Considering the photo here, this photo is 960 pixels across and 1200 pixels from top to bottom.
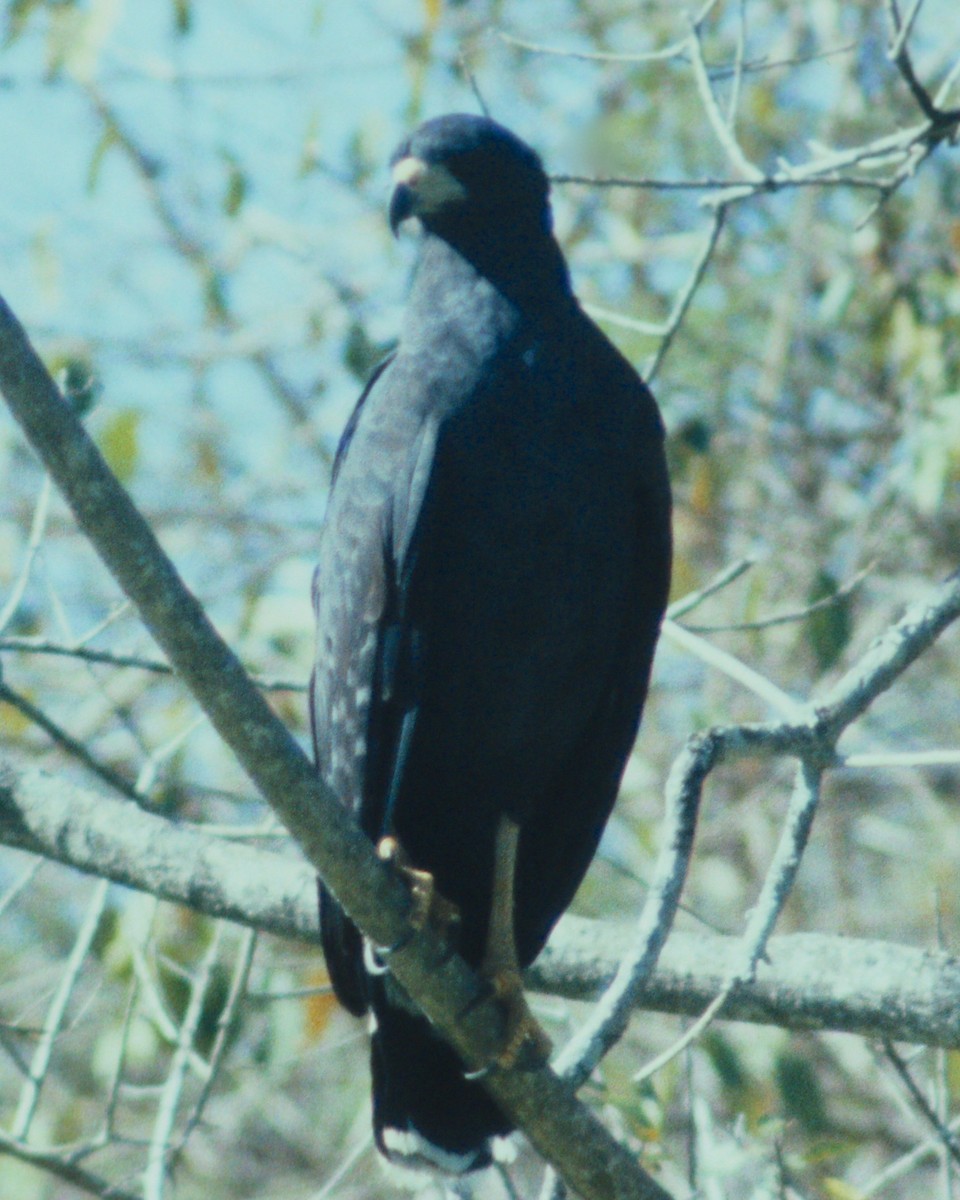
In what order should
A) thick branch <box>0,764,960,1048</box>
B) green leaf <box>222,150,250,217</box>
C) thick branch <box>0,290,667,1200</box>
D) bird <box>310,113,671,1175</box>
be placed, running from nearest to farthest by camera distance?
1. thick branch <box>0,290,667,1200</box>
2. thick branch <box>0,764,960,1048</box>
3. bird <box>310,113,671,1175</box>
4. green leaf <box>222,150,250,217</box>

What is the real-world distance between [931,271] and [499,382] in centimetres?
293

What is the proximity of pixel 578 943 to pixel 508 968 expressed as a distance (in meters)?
0.28

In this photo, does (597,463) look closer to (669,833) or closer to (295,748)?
(669,833)

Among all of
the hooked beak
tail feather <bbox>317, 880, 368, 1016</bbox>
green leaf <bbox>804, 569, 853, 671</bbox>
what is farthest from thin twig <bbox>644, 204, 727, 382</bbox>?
tail feather <bbox>317, 880, 368, 1016</bbox>

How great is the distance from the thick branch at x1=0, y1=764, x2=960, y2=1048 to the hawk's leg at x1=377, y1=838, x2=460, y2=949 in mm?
224

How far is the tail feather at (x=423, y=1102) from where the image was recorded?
387 centimetres

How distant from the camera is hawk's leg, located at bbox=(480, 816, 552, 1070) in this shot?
3398 mm

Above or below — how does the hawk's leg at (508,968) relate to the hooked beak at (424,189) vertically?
below

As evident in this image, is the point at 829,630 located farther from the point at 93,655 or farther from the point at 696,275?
the point at 93,655

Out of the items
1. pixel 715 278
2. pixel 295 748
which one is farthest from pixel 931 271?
pixel 295 748

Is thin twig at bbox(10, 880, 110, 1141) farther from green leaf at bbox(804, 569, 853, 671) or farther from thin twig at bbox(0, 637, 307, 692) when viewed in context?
green leaf at bbox(804, 569, 853, 671)

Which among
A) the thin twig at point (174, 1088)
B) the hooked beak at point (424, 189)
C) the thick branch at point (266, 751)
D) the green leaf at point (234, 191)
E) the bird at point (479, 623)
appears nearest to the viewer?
the thick branch at point (266, 751)

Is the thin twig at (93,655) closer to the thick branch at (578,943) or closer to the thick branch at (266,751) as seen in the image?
the thick branch at (578,943)

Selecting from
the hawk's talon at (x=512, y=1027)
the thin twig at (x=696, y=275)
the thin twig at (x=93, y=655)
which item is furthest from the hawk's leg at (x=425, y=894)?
the thin twig at (x=696, y=275)
